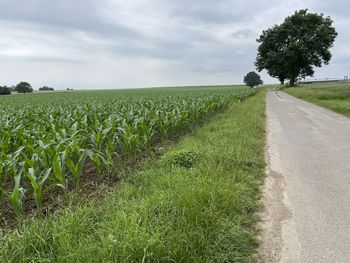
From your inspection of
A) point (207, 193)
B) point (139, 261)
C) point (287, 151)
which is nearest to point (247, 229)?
point (207, 193)

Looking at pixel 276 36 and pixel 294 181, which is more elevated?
pixel 276 36

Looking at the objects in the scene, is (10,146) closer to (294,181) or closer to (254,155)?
(254,155)

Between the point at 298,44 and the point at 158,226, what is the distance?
61.6m

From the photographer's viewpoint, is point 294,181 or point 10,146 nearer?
point 294,181

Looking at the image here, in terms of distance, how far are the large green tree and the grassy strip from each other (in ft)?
191

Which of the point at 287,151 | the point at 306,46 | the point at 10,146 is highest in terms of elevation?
the point at 306,46

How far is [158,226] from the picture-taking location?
10.3ft

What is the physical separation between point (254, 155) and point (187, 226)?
406 centimetres

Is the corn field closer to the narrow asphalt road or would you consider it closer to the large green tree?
the narrow asphalt road

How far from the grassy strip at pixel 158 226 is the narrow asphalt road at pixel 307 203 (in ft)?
0.85

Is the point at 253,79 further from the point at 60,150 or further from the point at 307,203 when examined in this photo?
the point at 60,150

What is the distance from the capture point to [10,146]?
20.9ft

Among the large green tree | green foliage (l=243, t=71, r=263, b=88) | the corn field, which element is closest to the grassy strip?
the corn field

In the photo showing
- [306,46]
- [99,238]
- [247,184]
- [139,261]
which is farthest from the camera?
[306,46]
